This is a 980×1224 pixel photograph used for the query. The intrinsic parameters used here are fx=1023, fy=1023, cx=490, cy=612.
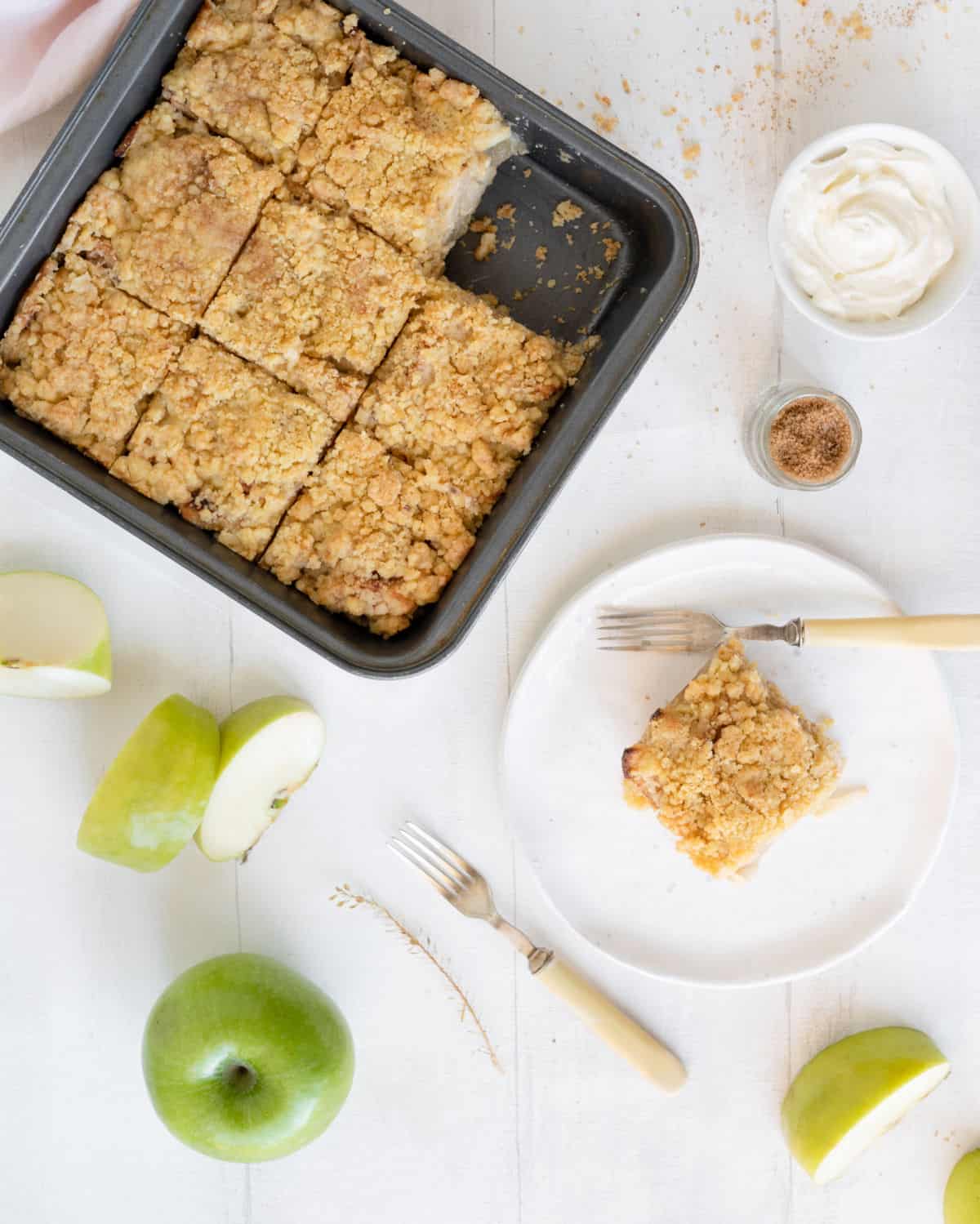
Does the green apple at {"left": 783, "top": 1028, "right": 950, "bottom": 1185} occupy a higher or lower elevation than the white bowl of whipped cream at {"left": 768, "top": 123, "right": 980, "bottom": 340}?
lower

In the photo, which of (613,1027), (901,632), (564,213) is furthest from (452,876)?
(564,213)

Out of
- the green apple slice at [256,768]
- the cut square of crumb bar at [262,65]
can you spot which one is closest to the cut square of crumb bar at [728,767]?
the green apple slice at [256,768]

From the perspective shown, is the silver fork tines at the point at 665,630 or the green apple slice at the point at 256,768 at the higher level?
the silver fork tines at the point at 665,630

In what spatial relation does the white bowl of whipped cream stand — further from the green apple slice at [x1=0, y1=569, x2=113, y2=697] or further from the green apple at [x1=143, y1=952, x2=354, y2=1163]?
the green apple at [x1=143, y1=952, x2=354, y2=1163]

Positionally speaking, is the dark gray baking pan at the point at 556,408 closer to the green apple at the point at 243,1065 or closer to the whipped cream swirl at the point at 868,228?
the whipped cream swirl at the point at 868,228

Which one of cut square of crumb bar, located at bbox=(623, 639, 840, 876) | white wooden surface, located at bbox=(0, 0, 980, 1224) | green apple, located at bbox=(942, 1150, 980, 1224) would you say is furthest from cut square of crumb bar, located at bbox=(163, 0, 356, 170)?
green apple, located at bbox=(942, 1150, 980, 1224)

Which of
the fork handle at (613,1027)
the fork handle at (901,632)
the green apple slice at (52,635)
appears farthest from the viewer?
the fork handle at (613,1027)

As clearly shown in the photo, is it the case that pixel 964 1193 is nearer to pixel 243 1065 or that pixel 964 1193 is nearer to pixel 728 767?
pixel 728 767
